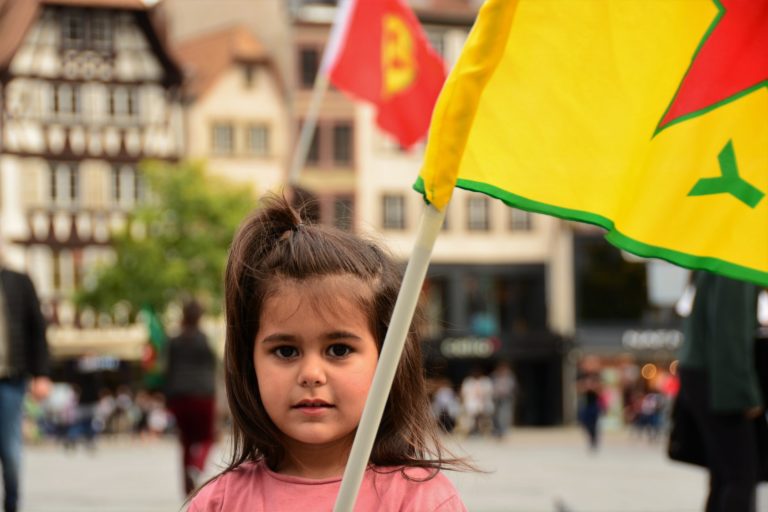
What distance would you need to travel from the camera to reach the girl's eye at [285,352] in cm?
301

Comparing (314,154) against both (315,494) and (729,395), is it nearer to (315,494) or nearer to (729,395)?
(729,395)

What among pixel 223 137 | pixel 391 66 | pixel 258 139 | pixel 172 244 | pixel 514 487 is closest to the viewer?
pixel 514 487

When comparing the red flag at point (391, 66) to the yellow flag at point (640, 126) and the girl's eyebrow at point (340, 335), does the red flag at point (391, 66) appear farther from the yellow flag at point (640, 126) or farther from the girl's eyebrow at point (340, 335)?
the girl's eyebrow at point (340, 335)

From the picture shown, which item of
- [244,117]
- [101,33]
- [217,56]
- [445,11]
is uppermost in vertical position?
[445,11]

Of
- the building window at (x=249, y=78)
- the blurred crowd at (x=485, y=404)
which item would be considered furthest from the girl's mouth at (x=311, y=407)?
the building window at (x=249, y=78)

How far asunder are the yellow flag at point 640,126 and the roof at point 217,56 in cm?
4613

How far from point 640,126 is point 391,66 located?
41.5 feet

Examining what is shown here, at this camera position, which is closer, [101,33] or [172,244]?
[172,244]

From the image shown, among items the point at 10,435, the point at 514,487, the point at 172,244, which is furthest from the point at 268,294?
the point at 172,244

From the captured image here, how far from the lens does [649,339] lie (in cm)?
4850

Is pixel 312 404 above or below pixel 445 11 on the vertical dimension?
below

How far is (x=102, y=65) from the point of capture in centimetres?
4741

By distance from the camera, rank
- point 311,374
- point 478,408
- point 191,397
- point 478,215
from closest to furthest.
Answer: point 311,374
point 191,397
point 478,408
point 478,215

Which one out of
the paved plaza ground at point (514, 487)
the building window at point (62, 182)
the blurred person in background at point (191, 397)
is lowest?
the paved plaza ground at point (514, 487)
